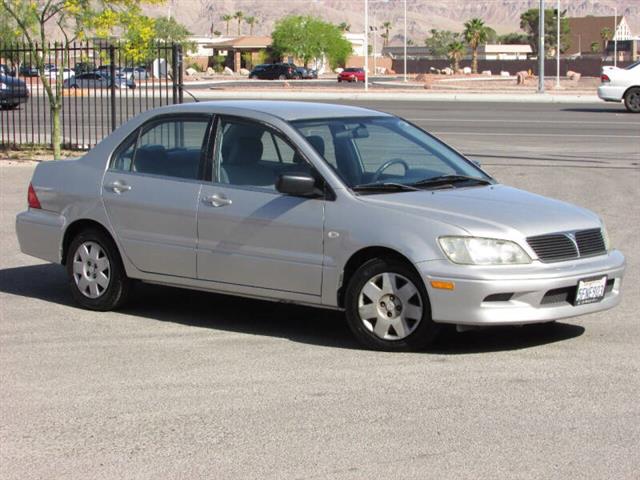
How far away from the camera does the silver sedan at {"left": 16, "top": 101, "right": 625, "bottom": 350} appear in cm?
780

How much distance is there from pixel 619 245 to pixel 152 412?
23.3ft

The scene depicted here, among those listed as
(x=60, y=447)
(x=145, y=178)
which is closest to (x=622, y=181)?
(x=145, y=178)

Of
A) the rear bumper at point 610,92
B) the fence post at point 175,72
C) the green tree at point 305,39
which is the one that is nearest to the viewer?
the fence post at point 175,72

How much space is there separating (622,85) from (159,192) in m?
28.2

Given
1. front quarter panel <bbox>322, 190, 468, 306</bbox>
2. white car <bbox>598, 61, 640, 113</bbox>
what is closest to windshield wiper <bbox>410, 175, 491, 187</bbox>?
front quarter panel <bbox>322, 190, 468, 306</bbox>

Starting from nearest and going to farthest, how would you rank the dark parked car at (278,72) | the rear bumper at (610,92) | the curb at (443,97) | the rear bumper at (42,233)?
the rear bumper at (42,233), the rear bumper at (610,92), the curb at (443,97), the dark parked car at (278,72)

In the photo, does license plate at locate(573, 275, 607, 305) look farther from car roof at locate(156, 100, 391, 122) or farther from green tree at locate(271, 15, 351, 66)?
green tree at locate(271, 15, 351, 66)

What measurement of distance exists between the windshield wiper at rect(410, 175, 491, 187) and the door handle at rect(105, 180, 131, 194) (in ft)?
7.23

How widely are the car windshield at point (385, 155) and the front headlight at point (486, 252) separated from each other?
0.84m

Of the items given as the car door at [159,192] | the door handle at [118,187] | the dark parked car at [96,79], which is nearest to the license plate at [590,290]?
the car door at [159,192]

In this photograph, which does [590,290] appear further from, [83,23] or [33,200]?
[83,23]

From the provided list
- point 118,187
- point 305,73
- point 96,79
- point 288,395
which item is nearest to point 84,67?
point 96,79

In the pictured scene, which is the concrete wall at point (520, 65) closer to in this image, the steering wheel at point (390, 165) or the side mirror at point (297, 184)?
the steering wheel at point (390, 165)

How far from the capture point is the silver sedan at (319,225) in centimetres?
780
